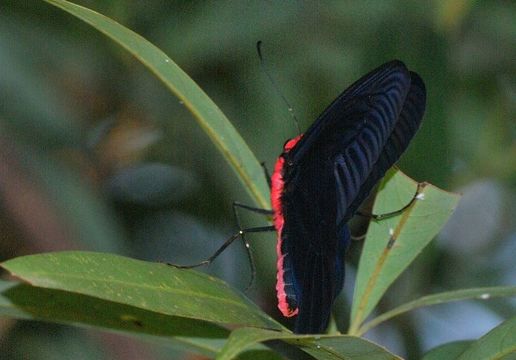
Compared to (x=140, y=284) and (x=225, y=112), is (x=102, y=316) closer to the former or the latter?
(x=140, y=284)

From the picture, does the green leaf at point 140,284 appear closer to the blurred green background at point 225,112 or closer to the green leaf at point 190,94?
the green leaf at point 190,94

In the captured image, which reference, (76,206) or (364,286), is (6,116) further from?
(364,286)

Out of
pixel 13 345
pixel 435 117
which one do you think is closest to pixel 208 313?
pixel 435 117

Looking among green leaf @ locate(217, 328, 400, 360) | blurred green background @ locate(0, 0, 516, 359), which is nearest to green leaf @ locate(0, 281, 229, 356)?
green leaf @ locate(217, 328, 400, 360)

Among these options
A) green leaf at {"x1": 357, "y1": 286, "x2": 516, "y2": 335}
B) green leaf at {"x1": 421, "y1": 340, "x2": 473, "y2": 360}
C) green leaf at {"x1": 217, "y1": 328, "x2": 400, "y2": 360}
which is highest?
green leaf at {"x1": 217, "y1": 328, "x2": 400, "y2": 360}

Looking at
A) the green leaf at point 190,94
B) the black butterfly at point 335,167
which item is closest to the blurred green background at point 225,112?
the green leaf at point 190,94

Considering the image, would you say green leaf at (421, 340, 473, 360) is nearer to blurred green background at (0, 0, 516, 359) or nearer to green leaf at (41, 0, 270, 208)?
green leaf at (41, 0, 270, 208)

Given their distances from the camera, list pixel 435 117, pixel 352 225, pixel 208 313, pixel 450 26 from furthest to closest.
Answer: pixel 450 26 → pixel 352 225 → pixel 435 117 → pixel 208 313
